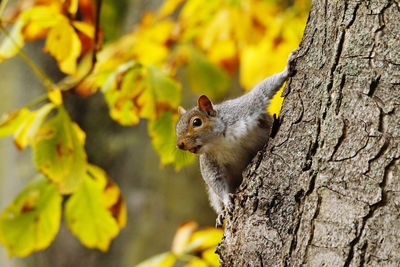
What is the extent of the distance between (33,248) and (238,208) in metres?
1.43

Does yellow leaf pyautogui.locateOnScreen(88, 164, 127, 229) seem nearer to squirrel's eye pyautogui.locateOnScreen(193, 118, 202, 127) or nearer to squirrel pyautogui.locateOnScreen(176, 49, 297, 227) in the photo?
squirrel pyautogui.locateOnScreen(176, 49, 297, 227)

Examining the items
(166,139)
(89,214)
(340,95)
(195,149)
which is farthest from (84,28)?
(340,95)

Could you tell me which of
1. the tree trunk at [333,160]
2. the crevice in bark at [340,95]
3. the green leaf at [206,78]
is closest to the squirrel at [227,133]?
the tree trunk at [333,160]

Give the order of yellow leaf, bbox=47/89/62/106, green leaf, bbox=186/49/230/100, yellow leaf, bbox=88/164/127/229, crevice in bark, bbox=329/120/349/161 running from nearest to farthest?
crevice in bark, bbox=329/120/349/161 → yellow leaf, bbox=47/89/62/106 → yellow leaf, bbox=88/164/127/229 → green leaf, bbox=186/49/230/100

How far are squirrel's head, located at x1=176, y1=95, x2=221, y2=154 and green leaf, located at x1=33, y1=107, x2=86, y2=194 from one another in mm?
523

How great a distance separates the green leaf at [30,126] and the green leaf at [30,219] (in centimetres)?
27

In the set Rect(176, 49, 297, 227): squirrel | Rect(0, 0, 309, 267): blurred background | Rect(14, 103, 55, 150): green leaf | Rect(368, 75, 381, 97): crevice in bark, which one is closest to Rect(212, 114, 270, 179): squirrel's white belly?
Rect(176, 49, 297, 227): squirrel

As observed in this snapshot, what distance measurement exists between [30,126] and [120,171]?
9.33 feet

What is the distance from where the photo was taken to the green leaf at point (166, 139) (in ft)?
9.27

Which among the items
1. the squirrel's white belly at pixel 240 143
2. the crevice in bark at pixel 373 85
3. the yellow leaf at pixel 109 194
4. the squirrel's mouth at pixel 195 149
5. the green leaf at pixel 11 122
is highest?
the green leaf at pixel 11 122

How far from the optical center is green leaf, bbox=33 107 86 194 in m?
2.58

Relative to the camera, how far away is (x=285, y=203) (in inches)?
73.3

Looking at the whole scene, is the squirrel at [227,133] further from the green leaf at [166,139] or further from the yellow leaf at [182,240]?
the yellow leaf at [182,240]

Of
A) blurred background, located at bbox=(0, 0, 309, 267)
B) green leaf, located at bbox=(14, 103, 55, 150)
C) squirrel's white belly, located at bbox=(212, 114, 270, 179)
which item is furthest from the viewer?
blurred background, located at bbox=(0, 0, 309, 267)
